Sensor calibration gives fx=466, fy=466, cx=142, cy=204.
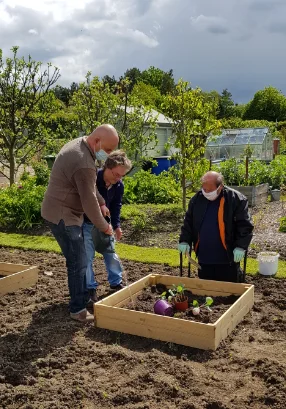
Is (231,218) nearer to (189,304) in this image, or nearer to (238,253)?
(238,253)

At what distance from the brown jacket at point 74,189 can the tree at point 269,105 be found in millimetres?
42516

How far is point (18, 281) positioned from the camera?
5.49 metres

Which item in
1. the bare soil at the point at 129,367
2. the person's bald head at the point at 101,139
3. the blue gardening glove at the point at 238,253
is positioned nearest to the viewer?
the bare soil at the point at 129,367

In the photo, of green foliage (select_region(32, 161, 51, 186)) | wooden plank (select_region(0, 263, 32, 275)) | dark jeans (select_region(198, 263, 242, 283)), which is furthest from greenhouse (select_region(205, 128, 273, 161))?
dark jeans (select_region(198, 263, 242, 283))

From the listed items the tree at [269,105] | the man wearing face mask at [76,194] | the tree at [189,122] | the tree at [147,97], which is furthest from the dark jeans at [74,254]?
the tree at [269,105]

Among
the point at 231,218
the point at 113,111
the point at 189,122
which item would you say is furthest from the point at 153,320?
the point at 113,111

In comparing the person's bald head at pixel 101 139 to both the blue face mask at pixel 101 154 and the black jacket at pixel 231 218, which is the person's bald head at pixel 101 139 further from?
the black jacket at pixel 231 218

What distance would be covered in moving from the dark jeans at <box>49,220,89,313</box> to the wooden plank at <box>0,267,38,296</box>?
4.14 ft

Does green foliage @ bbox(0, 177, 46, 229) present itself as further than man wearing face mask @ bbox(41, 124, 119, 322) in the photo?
Yes

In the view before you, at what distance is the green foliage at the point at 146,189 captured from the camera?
39.0 feet

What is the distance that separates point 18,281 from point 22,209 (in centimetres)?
424

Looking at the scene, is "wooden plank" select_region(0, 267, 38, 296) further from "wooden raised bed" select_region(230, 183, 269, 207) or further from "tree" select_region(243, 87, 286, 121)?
"tree" select_region(243, 87, 286, 121)

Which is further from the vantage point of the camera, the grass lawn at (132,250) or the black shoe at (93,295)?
the grass lawn at (132,250)

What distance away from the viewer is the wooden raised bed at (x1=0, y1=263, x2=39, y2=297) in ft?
17.6
